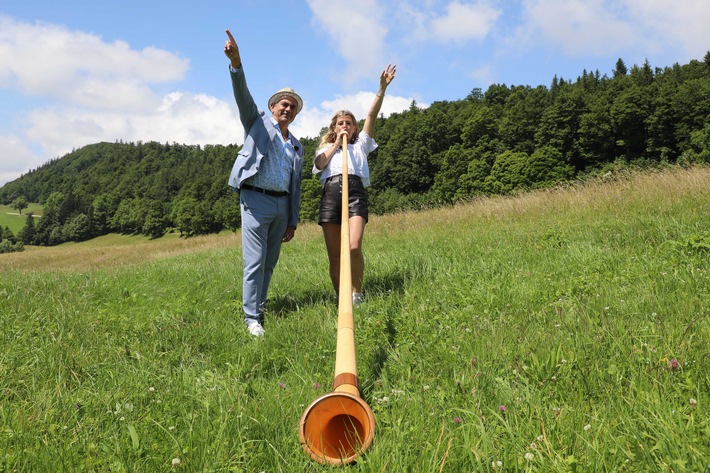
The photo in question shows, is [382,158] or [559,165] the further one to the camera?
[382,158]

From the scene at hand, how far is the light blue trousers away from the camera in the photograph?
12.8 ft

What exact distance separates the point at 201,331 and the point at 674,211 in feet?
20.8

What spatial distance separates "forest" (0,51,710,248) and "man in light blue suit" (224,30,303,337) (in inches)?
1054

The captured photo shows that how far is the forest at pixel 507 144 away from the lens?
5228 centimetres

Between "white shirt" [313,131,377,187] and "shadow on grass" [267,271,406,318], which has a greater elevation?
"white shirt" [313,131,377,187]

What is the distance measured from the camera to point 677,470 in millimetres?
1396

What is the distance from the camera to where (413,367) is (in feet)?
8.80

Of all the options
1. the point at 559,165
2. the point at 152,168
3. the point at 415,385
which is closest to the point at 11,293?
the point at 415,385

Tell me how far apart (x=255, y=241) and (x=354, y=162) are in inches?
52.1

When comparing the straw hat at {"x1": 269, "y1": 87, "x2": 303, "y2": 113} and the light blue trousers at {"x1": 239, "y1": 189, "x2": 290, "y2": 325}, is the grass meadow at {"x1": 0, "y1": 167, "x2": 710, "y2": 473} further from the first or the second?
the straw hat at {"x1": 269, "y1": 87, "x2": 303, "y2": 113}

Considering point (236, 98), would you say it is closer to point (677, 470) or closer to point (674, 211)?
point (677, 470)

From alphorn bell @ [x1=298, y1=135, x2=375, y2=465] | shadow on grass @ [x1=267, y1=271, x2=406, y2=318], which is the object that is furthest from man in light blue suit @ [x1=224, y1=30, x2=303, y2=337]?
alphorn bell @ [x1=298, y1=135, x2=375, y2=465]

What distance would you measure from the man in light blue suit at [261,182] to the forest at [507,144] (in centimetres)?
2676

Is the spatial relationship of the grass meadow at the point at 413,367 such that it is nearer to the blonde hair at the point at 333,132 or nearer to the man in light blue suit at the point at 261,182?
the man in light blue suit at the point at 261,182
